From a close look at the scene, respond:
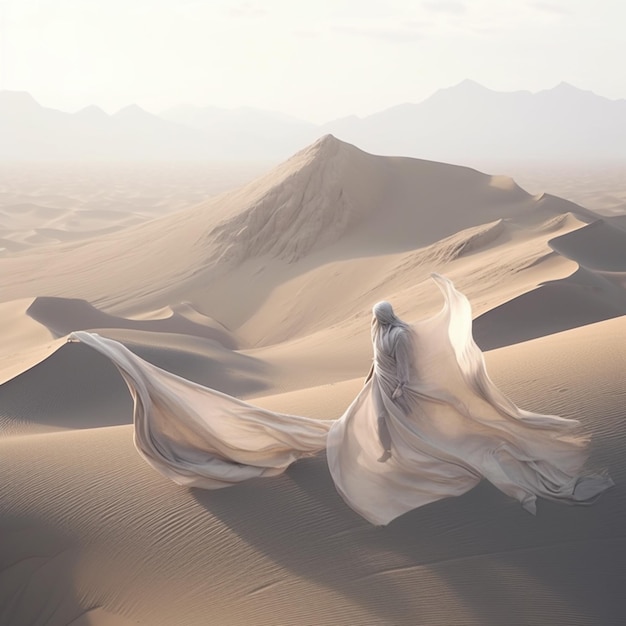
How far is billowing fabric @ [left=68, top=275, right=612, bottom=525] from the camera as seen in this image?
4.86 m

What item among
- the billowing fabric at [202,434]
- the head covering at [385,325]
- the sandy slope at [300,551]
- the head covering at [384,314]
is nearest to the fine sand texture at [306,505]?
the sandy slope at [300,551]

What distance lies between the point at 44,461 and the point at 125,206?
54.0 metres

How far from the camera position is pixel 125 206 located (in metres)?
57.7

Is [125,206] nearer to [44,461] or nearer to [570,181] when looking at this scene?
[570,181]

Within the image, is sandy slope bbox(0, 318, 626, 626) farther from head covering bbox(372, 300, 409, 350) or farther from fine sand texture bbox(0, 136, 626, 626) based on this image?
head covering bbox(372, 300, 409, 350)

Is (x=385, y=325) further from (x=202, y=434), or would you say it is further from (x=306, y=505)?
(x=202, y=434)

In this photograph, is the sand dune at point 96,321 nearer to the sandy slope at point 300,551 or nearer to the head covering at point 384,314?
the sandy slope at point 300,551

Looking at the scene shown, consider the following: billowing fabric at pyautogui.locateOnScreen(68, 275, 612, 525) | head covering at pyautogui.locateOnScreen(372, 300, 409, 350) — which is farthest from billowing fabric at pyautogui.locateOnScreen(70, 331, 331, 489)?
head covering at pyautogui.locateOnScreen(372, 300, 409, 350)

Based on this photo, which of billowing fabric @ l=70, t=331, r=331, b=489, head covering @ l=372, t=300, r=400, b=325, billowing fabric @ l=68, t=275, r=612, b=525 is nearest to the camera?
billowing fabric @ l=68, t=275, r=612, b=525

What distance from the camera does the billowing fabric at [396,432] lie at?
4.86 meters

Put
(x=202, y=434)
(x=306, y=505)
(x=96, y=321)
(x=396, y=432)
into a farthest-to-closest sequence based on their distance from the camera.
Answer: (x=96, y=321) < (x=202, y=434) < (x=396, y=432) < (x=306, y=505)

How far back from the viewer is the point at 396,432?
503cm

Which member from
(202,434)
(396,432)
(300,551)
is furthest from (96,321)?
(300,551)


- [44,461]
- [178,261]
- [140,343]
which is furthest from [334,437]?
[178,261]
